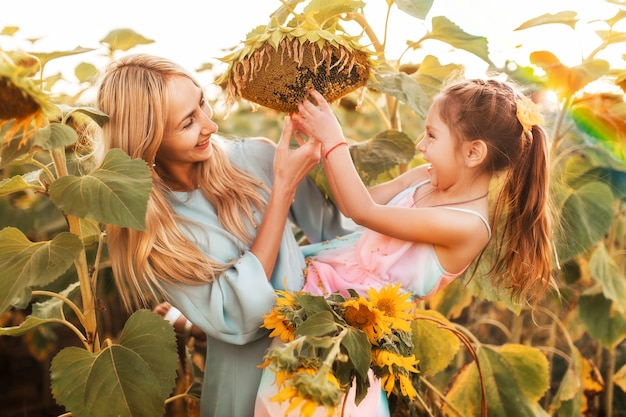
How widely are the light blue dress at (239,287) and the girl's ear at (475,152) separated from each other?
430 millimetres

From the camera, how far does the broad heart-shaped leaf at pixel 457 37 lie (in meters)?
1.58

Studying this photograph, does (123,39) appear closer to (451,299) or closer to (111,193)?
(111,193)

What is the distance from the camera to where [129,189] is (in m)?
1.14

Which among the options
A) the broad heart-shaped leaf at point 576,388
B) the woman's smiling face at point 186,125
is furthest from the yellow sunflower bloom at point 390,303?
the broad heart-shaped leaf at point 576,388

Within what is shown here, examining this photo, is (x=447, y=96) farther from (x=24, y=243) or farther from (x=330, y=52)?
(x=24, y=243)

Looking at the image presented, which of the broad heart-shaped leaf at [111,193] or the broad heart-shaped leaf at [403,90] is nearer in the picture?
the broad heart-shaped leaf at [111,193]

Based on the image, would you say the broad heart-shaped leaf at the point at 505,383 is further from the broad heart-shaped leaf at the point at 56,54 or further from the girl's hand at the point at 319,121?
the broad heart-shaped leaf at the point at 56,54

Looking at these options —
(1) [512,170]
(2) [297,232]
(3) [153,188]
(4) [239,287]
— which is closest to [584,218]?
(1) [512,170]

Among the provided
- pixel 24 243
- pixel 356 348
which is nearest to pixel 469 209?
pixel 356 348

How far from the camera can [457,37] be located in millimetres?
1609

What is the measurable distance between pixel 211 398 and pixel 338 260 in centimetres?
42

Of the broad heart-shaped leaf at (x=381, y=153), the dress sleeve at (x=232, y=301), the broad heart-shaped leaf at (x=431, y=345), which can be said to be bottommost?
the broad heart-shaped leaf at (x=431, y=345)

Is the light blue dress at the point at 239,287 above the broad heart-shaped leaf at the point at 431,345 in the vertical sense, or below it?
above

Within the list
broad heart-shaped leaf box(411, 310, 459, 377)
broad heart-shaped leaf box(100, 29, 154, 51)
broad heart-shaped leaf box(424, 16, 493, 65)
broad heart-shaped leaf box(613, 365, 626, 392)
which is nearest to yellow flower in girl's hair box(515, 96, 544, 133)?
broad heart-shaped leaf box(424, 16, 493, 65)
